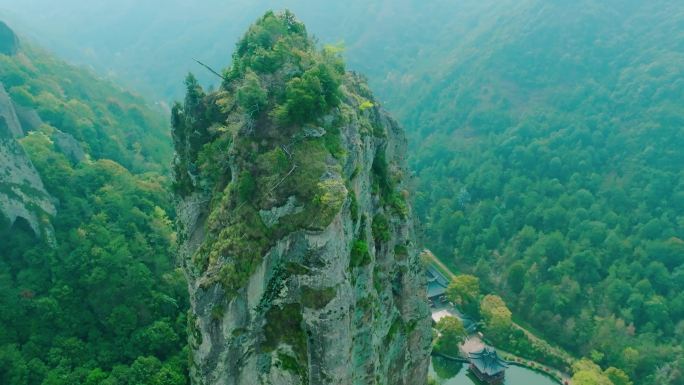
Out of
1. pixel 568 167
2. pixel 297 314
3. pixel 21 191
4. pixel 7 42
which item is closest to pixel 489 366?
pixel 297 314

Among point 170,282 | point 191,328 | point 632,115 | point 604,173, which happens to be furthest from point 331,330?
point 632,115

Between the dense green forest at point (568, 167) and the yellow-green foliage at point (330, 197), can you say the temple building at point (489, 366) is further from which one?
the yellow-green foliage at point (330, 197)

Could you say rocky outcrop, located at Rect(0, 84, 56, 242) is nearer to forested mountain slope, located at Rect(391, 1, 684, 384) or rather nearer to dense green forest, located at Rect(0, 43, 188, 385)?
dense green forest, located at Rect(0, 43, 188, 385)

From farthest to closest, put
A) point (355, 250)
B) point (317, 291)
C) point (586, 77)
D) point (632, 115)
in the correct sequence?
point (586, 77) → point (632, 115) → point (355, 250) → point (317, 291)

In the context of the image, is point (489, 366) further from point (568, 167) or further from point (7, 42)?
point (7, 42)

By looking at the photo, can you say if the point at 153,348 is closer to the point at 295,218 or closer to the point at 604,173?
the point at 295,218
